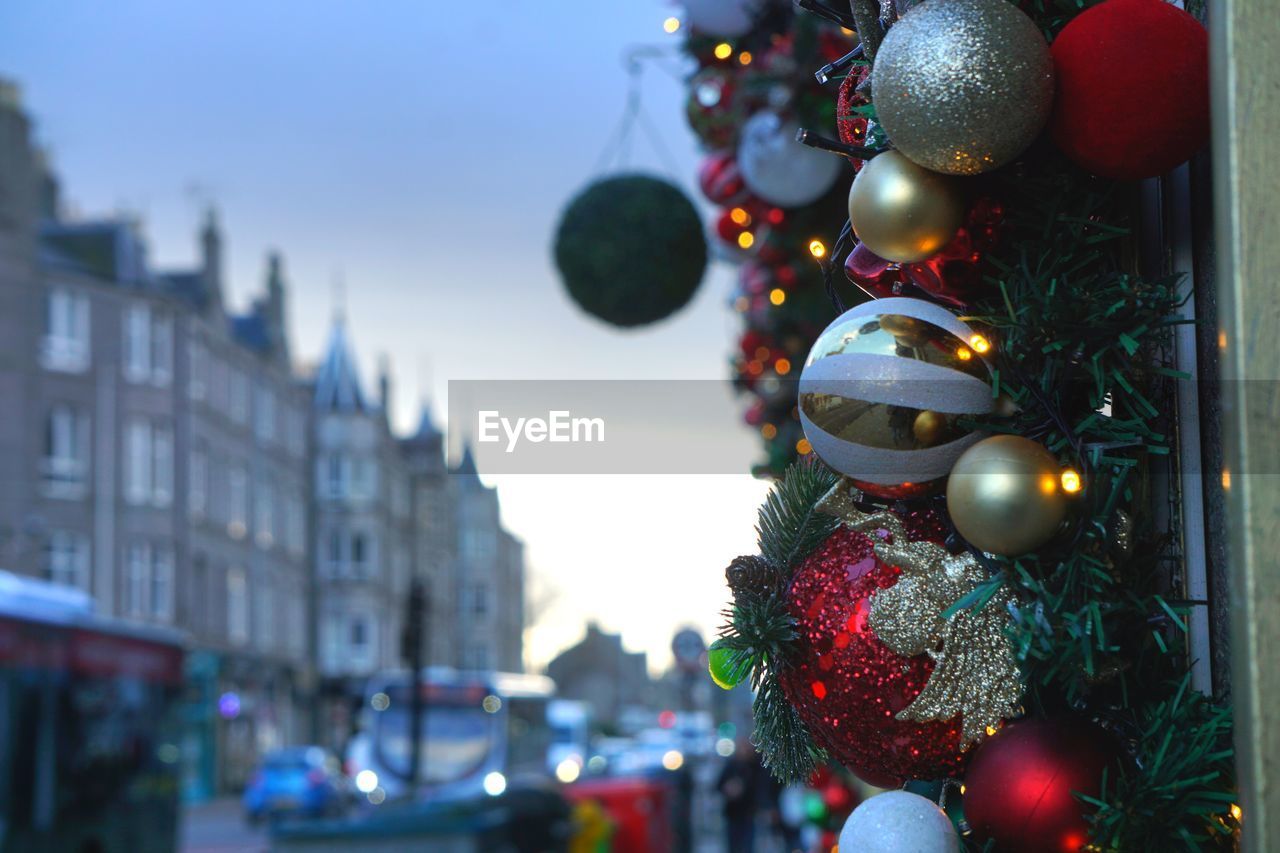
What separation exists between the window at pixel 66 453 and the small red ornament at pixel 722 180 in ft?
121

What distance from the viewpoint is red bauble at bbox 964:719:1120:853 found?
1564 millimetres

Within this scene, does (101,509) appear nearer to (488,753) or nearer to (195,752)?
(195,752)

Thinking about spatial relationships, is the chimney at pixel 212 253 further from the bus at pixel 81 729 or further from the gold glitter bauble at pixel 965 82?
the gold glitter bauble at pixel 965 82

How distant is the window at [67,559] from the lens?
39.5 metres

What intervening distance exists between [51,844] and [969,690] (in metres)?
13.1

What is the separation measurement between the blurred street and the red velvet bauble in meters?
28.9

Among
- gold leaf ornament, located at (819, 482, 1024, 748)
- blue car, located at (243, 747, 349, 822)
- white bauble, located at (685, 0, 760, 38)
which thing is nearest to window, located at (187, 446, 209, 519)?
blue car, located at (243, 747, 349, 822)

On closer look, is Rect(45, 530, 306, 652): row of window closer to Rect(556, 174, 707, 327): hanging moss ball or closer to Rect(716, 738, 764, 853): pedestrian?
Rect(716, 738, 764, 853): pedestrian

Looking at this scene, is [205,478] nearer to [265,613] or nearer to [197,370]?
[197,370]

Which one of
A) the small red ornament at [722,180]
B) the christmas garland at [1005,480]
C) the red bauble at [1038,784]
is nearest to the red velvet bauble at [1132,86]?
the christmas garland at [1005,480]

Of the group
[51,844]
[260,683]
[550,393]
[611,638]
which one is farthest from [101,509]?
[611,638]

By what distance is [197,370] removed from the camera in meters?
46.8

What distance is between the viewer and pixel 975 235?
1.74 meters

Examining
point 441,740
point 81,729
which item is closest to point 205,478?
point 441,740
